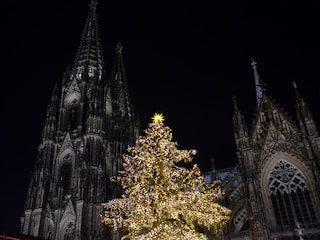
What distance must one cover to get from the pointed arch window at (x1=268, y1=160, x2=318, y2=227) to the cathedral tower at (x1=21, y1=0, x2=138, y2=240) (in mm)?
14429

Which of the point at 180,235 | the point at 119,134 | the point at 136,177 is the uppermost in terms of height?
the point at 119,134

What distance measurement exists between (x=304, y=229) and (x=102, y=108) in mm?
22816

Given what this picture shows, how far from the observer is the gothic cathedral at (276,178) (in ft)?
68.2

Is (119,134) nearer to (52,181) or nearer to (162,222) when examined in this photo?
(52,181)

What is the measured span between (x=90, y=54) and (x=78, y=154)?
1572 centimetres

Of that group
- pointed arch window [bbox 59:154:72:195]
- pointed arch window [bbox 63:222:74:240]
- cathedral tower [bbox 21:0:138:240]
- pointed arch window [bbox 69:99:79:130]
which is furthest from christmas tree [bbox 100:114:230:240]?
pointed arch window [bbox 69:99:79:130]

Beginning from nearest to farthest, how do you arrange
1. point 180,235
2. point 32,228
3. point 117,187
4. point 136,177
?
point 180,235, point 136,177, point 32,228, point 117,187

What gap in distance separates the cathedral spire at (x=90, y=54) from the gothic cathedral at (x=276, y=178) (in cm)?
2116

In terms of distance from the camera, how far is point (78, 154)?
3148cm

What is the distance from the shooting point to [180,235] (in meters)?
13.2

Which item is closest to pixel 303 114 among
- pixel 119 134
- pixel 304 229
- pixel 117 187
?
pixel 304 229

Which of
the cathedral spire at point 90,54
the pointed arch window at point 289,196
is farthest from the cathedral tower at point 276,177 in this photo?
the cathedral spire at point 90,54

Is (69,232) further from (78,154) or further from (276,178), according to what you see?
(276,178)

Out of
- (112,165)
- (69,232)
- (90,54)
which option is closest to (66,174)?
(112,165)
